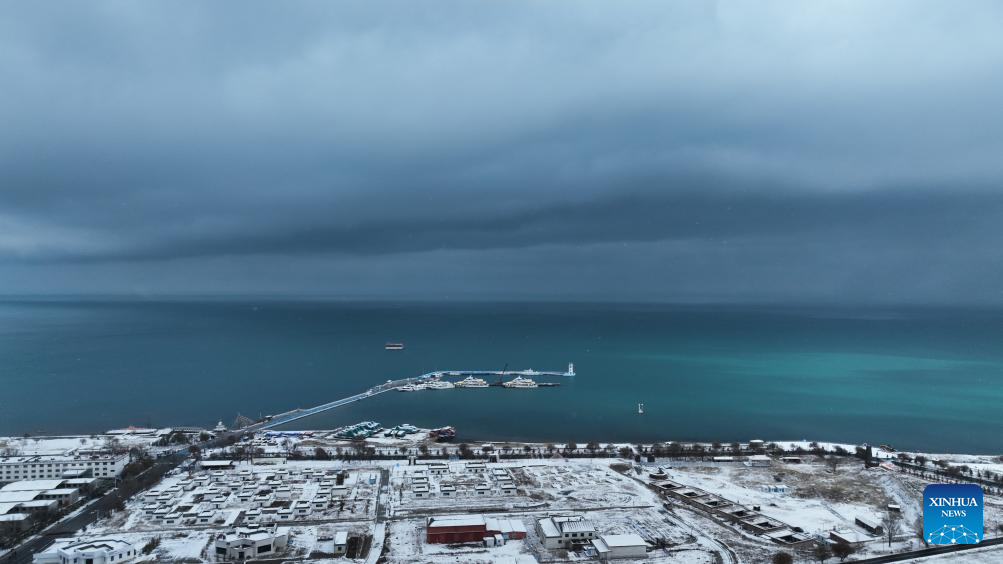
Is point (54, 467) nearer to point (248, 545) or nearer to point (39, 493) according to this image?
point (39, 493)

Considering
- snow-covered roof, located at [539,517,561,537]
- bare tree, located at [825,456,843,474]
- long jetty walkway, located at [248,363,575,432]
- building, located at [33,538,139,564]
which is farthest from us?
long jetty walkway, located at [248,363,575,432]

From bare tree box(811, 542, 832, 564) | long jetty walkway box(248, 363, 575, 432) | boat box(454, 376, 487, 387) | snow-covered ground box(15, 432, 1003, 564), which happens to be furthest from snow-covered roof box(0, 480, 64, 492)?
boat box(454, 376, 487, 387)

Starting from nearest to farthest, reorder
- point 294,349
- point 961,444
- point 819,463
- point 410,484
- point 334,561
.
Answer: point 334,561, point 410,484, point 819,463, point 961,444, point 294,349

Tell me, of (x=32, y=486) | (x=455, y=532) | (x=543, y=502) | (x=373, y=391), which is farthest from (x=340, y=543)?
(x=373, y=391)

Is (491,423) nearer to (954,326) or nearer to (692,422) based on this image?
(692,422)

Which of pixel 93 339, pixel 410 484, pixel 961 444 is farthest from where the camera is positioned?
pixel 93 339

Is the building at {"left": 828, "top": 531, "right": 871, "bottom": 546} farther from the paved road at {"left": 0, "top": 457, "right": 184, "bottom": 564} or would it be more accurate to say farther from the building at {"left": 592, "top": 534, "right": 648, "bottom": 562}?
the paved road at {"left": 0, "top": 457, "right": 184, "bottom": 564}

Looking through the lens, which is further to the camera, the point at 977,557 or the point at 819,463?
the point at 819,463

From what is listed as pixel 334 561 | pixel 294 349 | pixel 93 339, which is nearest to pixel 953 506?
pixel 334 561
